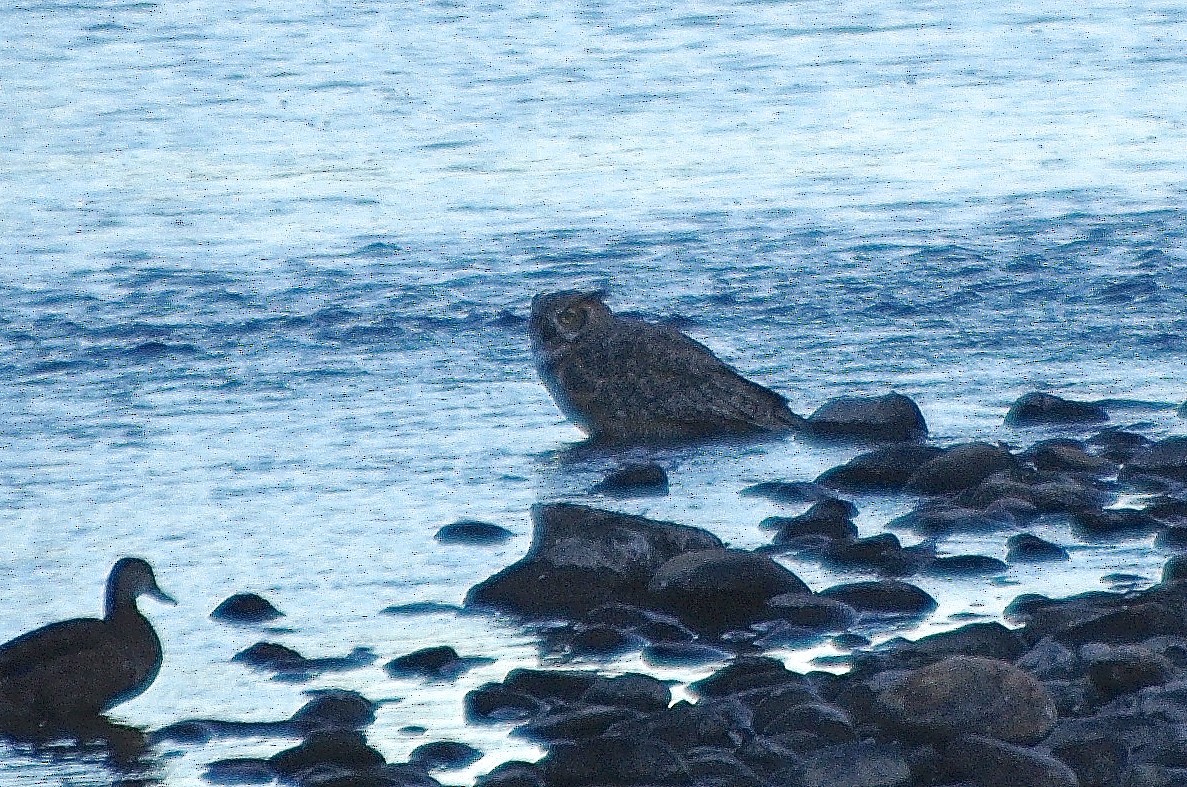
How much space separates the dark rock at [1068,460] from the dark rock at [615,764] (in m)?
3.36

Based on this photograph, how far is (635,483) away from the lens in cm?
919

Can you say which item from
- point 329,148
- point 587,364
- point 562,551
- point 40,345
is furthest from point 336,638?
point 329,148

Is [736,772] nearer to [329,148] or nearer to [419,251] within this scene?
[419,251]

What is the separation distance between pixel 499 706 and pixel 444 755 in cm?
41

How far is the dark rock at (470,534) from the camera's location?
843 centimetres

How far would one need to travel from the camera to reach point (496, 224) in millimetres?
15250

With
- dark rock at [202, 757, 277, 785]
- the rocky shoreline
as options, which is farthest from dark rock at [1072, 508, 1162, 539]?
dark rock at [202, 757, 277, 785]

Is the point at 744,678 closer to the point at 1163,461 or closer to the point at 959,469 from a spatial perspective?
the point at 959,469

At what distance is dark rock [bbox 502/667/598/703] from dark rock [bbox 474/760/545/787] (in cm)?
57

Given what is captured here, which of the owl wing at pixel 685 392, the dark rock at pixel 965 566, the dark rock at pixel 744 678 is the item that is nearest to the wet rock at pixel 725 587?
the dark rock at pixel 965 566

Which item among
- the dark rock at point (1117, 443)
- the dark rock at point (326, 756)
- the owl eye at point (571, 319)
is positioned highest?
the owl eye at point (571, 319)

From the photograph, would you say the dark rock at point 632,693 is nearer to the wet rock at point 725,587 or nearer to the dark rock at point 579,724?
the dark rock at point 579,724

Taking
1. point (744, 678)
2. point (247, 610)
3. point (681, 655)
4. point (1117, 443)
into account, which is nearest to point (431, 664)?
point (681, 655)

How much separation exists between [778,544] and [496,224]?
7.43m
